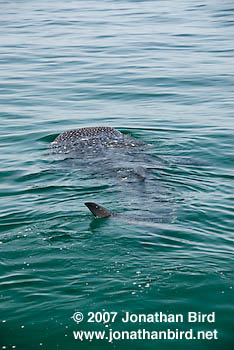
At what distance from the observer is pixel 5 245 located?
26.2 ft

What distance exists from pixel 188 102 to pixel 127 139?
169 inches

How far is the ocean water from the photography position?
6.54 m

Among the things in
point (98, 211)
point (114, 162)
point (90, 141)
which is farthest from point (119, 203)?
point (90, 141)

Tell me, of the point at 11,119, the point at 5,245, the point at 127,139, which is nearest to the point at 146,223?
the point at 5,245

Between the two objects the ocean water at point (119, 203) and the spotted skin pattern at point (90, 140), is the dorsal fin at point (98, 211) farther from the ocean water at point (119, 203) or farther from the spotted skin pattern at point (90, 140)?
the spotted skin pattern at point (90, 140)

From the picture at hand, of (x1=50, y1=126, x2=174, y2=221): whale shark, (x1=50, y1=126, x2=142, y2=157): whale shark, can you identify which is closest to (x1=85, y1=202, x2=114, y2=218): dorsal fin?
(x1=50, y1=126, x2=174, y2=221): whale shark

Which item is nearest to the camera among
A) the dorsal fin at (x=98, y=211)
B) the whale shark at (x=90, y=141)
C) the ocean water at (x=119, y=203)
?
the ocean water at (x=119, y=203)

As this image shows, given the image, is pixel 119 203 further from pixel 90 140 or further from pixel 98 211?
pixel 90 140

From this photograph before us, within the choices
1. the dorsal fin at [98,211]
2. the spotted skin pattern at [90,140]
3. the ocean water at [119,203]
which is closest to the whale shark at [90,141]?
the spotted skin pattern at [90,140]

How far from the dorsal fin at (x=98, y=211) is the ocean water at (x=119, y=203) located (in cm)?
13

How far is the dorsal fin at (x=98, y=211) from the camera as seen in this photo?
319 inches

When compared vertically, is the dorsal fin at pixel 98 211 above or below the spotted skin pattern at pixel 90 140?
below

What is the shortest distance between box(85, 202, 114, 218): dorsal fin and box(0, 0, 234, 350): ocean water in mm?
128

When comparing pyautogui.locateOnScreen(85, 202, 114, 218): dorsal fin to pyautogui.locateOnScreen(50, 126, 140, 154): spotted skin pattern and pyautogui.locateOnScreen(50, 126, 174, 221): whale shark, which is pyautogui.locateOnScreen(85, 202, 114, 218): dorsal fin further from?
pyautogui.locateOnScreen(50, 126, 140, 154): spotted skin pattern
